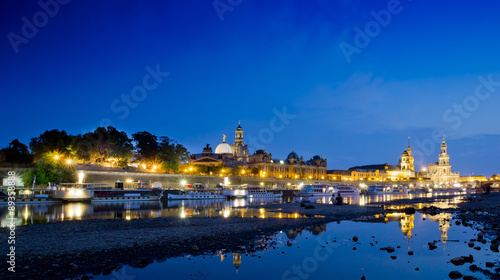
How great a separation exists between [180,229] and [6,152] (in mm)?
80984

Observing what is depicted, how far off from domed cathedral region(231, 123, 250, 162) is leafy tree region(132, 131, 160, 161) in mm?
79671

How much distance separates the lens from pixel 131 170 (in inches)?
3976

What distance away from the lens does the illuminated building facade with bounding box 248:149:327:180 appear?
547ft

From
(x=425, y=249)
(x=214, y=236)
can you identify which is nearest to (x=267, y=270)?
(x=214, y=236)

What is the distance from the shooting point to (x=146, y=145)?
4225 inches

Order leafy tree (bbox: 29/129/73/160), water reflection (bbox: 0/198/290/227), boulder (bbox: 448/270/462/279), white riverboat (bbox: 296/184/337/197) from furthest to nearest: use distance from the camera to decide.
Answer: leafy tree (bbox: 29/129/73/160) → white riverboat (bbox: 296/184/337/197) → water reflection (bbox: 0/198/290/227) → boulder (bbox: 448/270/462/279)

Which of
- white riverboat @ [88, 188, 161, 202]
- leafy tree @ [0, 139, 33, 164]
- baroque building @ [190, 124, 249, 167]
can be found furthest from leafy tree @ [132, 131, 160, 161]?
baroque building @ [190, 124, 249, 167]

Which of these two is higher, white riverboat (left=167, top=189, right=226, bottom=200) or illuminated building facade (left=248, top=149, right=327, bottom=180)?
illuminated building facade (left=248, top=149, right=327, bottom=180)

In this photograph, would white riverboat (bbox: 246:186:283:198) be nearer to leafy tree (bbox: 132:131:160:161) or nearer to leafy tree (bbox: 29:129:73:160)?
leafy tree (bbox: 132:131:160:161)

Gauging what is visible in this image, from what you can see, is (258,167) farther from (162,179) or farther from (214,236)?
(214,236)

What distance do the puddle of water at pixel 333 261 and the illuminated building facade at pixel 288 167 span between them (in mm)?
133067

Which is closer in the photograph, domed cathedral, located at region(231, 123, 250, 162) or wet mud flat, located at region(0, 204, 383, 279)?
wet mud flat, located at region(0, 204, 383, 279)

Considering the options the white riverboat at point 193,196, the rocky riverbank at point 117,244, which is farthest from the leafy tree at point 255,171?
the rocky riverbank at point 117,244

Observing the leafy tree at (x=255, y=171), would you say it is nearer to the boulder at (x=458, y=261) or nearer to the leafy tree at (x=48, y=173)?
the leafy tree at (x=48, y=173)
